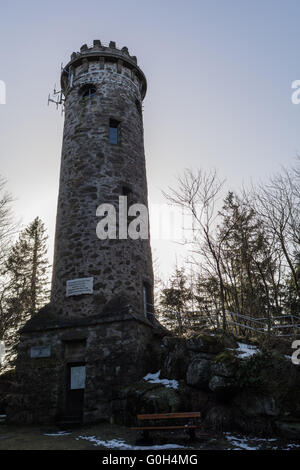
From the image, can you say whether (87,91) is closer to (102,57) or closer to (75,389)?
(102,57)

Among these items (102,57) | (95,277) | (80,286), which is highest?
(102,57)

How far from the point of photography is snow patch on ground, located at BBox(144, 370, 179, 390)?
352 inches

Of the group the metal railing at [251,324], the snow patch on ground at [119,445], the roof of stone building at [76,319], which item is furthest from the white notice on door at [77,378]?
the metal railing at [251,324]

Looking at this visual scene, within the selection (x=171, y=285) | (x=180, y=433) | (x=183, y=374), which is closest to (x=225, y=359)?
(x=183, y=374)

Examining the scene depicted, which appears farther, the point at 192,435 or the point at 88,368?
the point at 88,368

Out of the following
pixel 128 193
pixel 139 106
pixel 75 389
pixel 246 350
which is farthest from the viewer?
pixel 139 106

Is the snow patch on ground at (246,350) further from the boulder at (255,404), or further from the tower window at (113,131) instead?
the tower window at (113,131)

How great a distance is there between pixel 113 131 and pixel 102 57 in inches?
143

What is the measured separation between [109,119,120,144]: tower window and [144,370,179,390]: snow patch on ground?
28.2 ft

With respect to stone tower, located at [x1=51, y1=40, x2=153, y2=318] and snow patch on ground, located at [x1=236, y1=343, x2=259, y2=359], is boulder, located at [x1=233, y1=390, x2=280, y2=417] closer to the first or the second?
snow patch on ground, located at [x1=236, y1=343, x2=259, y2=359]

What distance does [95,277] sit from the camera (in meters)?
11.2

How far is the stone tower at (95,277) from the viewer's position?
391 inches

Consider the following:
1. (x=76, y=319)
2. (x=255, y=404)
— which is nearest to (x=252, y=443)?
(x=255, y=404)

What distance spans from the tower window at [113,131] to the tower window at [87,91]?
1663 mm
